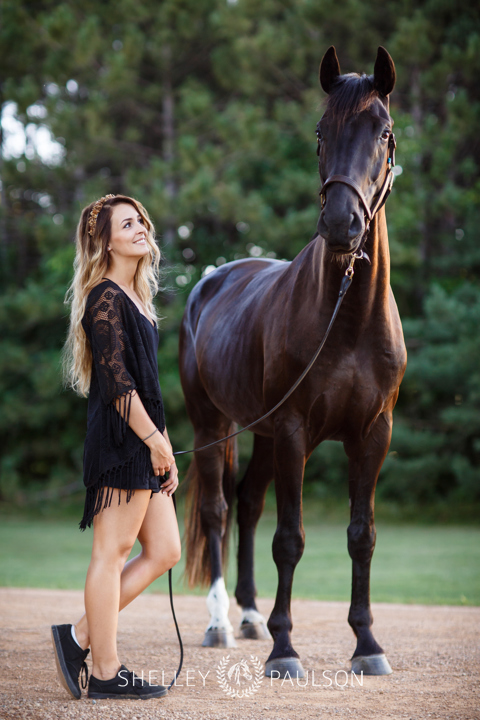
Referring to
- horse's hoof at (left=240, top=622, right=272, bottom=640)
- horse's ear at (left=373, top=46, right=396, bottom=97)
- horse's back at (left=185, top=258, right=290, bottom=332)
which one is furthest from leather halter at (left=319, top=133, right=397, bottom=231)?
horse's hoof at (left=240, top=622, right=272, bottom=640)

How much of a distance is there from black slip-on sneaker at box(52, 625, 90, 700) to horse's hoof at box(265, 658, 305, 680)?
0.91m

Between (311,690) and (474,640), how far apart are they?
1650 millimetres

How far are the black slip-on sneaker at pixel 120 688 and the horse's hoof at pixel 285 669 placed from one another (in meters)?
0.66

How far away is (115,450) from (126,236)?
89 cm

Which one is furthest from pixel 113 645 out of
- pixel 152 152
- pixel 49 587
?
pixel 152 152

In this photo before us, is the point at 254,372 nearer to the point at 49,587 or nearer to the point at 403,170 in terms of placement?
the point at 49,587

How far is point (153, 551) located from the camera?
3.04 metres

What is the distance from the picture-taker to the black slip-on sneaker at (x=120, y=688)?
2885 mm

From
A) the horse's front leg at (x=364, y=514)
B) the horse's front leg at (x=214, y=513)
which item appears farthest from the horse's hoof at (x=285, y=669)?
the horse's front leg at (x=214, y=513)

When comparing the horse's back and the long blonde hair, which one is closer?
the long blonde hair

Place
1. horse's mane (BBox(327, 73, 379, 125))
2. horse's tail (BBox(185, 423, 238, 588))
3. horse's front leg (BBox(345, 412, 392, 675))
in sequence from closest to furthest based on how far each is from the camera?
horse's mane (BBox(327, 73, 379, 125))
horse's front leg (BBox(345, 412, 392, 675))
horse's tail (BBox(185, 423, 238, 588))

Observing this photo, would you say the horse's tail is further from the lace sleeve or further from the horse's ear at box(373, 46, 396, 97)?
the horse's ear at box(373, 46, 396, 97)

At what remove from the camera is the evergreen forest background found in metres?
14.5

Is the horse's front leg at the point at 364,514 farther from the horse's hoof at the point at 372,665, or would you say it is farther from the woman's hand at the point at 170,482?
the woman's hand at the point at 170,482
